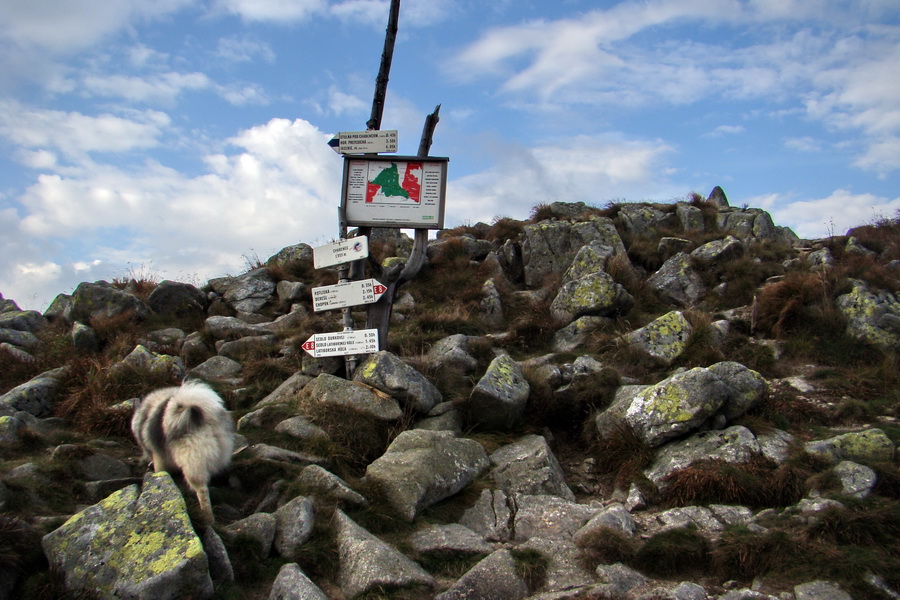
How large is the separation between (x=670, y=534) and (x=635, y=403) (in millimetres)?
2675

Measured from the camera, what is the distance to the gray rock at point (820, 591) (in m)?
4.91

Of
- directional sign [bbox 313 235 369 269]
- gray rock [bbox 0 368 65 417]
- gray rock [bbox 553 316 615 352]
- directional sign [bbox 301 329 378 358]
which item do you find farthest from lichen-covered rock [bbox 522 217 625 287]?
gray rock [bbox 0 368 65 417]

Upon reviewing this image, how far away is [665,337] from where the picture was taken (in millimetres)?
11359

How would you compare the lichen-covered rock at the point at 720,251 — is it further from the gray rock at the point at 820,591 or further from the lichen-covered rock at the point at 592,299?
the gray rock at the point at 820,591

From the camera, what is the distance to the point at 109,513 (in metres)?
5.34

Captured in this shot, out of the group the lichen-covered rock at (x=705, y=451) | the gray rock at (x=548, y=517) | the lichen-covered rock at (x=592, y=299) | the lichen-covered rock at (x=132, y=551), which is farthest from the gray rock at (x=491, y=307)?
the lichen-covered rock at (x=132, y=551)

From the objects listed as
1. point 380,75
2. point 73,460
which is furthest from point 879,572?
point 380,75

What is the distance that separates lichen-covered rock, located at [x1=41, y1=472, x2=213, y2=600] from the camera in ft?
15.7

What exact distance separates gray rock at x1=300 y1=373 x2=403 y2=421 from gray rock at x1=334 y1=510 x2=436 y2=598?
9.96 ft

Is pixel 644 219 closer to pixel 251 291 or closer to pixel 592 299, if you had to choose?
pixel 592 299

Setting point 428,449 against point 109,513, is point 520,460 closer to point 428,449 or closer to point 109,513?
point 428,449

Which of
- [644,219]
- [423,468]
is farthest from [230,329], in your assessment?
[644,219]

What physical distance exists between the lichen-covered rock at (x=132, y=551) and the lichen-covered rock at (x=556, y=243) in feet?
43.6

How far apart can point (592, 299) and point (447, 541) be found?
8.27 m
